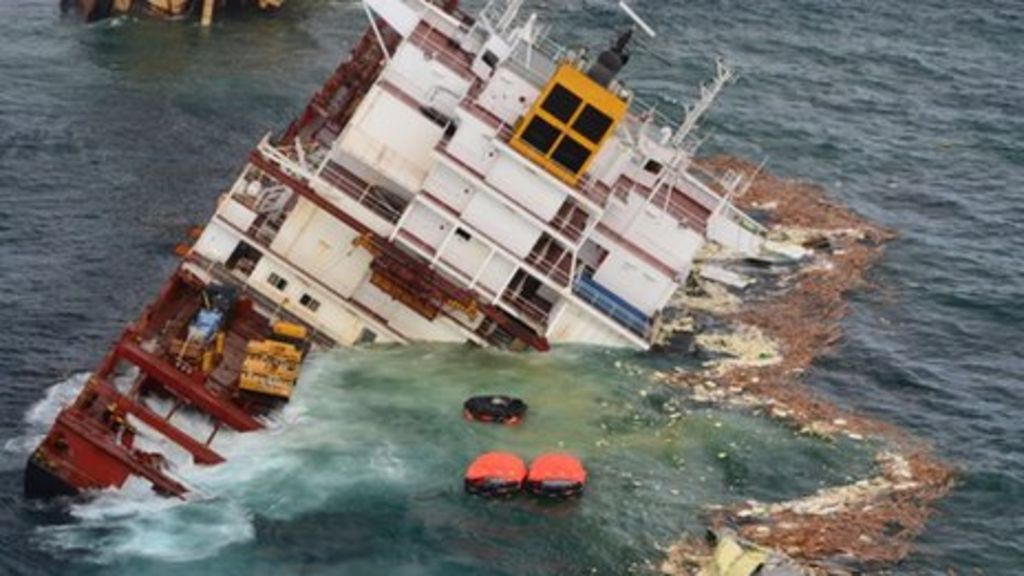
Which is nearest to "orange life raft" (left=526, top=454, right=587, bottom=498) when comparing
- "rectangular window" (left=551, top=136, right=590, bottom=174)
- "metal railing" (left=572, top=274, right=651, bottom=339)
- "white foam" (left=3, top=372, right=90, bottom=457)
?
"metal railing" (left=572, top=274, right=651, bottom=339)

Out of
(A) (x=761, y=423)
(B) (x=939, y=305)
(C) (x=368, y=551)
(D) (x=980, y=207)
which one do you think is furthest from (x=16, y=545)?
(D) (x=980, y=207)

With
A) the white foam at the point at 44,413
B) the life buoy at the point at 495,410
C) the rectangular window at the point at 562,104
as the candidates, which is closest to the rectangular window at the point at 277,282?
the white foam at the point at 44,413

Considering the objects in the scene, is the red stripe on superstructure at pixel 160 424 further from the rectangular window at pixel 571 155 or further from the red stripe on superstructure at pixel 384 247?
the rectangular window at pixel 571 155

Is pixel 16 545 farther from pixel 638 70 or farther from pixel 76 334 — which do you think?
pixel 638 70

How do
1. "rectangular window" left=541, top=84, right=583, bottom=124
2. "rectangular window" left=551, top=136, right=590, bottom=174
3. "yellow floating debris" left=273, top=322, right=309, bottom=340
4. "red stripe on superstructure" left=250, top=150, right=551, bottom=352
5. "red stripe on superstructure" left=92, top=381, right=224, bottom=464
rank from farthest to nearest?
"red stripe on superstructure" left=250, top=150, right=551, bottom=352
"yellow floating debris" left=273, top=322, right=309, bottom=340
"rectangular window" left=551, top=136, right=590, bottom=174
"rectangular window" left=541, top=84, right=583, bottom=124
"red stripe on superstructure" left=92, top=381, right=224, bottom=464

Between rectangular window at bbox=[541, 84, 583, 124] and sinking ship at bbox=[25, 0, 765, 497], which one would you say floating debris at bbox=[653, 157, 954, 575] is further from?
rectangular window at bbox=[541, 84, 583, 124]

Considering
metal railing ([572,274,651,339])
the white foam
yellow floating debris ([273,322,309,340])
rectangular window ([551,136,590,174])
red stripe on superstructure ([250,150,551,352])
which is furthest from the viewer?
metal railing ([572,274,651,339])
